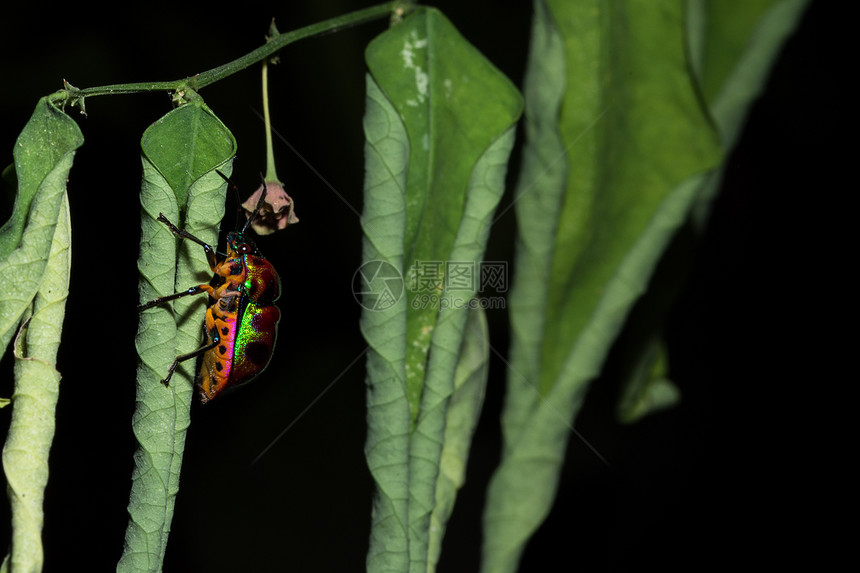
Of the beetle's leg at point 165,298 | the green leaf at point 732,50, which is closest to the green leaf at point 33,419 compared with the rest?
the beetle's leg at point 165,298

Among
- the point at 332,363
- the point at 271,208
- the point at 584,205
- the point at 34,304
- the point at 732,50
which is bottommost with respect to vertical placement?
the point at 332,363

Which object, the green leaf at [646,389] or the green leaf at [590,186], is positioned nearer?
the green leaf at [590,186]

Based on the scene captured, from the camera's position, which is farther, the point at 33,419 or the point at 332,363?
the point at 332,363

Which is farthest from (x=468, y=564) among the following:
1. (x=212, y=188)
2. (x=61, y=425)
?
(x=212, y=188)

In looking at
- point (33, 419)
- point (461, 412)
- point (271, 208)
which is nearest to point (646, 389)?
point (461, 412)

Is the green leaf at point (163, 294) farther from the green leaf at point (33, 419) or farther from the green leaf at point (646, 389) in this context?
the green leaf at point (646, 389)

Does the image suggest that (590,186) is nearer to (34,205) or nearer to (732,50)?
(732,50)
